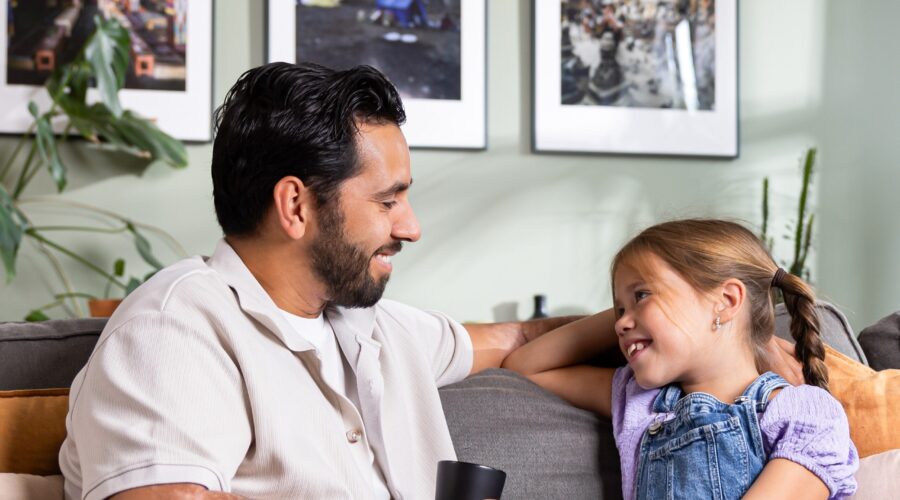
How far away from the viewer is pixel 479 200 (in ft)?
11.2

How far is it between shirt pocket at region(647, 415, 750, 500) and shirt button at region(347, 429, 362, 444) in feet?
1.60

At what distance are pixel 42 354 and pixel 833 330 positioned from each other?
1.46 meters

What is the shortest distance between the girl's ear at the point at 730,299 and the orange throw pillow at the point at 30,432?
1.06 metres

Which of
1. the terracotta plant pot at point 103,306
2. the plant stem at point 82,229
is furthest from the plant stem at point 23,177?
the terracotta plant pot at point 103,306

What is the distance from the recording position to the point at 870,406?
1.58m

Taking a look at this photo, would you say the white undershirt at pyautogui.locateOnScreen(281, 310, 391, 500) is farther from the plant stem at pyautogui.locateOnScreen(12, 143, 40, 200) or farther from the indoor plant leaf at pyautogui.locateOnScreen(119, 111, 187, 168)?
the plant stem at pyautogui.locateOnScreen(12, 143, 40, 200)

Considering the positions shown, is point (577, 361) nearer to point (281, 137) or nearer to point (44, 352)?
point (281, 137)

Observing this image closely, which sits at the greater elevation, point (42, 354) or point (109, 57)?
point (109, 57)

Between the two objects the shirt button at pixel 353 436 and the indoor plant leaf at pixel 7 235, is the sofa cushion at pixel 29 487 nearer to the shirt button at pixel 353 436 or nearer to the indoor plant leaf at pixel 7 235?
the shirt button at pixel 353 436

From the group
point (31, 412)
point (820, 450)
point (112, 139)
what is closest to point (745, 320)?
point (820, 450)

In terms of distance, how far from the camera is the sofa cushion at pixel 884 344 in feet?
6.11

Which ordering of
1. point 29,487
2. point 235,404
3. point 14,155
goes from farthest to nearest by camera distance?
1. point 14,155
2. point 29,487
3. point 235,404

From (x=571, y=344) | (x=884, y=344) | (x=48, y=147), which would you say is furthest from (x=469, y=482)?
(x=48, y=147)

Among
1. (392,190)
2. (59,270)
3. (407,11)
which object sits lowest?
(59,270)
